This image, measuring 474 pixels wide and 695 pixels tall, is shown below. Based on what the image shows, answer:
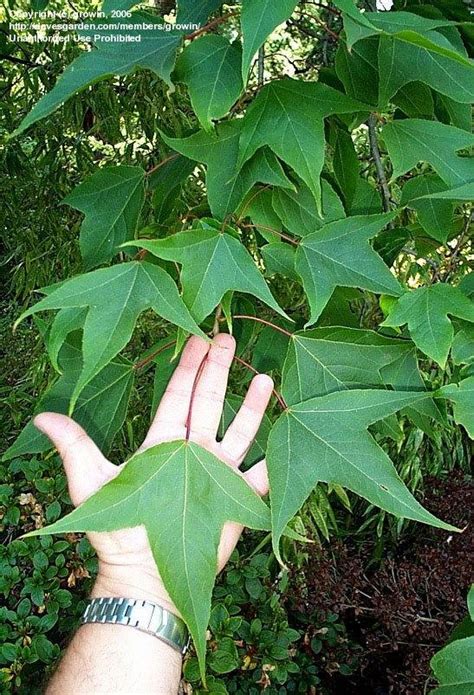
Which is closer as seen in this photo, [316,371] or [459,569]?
[316,371]

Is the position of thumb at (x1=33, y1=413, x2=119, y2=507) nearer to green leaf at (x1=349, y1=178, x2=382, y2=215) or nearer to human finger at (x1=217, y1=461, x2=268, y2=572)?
human finger at (x1=217, y1=461, x2=268, y2=572)

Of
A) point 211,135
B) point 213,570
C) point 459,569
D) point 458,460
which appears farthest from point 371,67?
point 458,460

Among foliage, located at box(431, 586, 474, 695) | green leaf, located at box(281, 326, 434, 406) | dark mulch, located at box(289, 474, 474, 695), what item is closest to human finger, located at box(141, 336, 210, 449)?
green leaf, located at box(281, 326, 434, 406)

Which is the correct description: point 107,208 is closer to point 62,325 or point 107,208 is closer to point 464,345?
point 62,325

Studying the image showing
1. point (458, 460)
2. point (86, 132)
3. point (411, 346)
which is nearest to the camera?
point (411, 346)

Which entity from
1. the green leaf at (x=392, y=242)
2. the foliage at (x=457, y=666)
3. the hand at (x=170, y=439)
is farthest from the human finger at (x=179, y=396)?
the foliage at (x=457, y=666)

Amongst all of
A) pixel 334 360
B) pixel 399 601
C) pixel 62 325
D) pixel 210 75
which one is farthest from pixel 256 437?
pixel 399 601

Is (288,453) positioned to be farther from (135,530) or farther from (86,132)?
(86,132)
